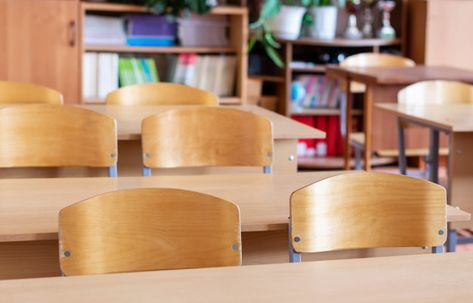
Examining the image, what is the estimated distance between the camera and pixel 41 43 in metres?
5.28

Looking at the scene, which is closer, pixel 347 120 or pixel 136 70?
pixel 347 120

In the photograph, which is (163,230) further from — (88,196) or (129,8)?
(129,8)

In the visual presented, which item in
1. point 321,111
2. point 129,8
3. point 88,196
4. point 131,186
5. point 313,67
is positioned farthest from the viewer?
point 321,111

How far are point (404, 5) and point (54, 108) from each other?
12.9 ft

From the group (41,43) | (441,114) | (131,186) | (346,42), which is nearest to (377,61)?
(346,42)

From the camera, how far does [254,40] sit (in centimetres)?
593

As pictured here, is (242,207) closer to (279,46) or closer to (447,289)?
(447,289)

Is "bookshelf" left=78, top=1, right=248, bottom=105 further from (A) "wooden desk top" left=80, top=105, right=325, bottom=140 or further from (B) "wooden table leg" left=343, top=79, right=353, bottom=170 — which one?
(A) "wooden desk top" left=80, top=105, right=325, bottom=140

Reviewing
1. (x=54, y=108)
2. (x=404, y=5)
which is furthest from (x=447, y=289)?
(x=404, y=5)

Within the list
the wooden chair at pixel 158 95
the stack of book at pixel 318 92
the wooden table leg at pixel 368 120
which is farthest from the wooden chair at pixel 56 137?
the stack of book at pixel 318 92

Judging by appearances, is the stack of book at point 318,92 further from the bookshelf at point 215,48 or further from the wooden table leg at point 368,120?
the wooden table leg at point 368,120

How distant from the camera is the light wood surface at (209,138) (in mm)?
2861

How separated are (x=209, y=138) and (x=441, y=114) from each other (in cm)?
126

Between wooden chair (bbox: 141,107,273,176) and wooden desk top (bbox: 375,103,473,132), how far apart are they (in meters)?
0.87
